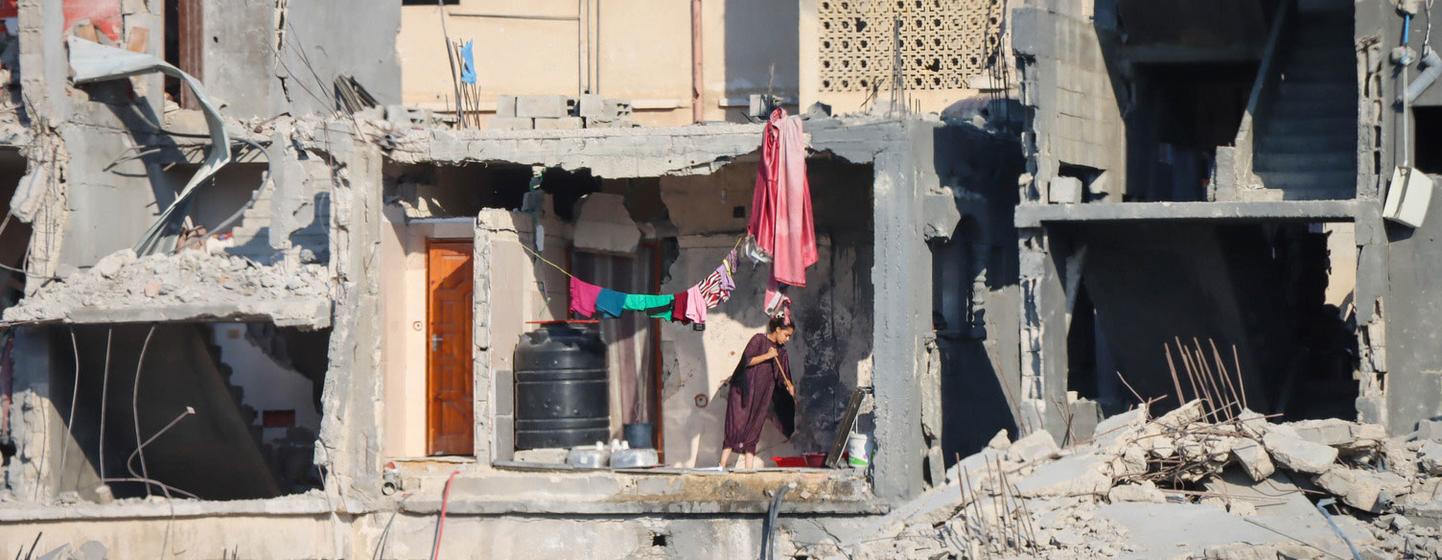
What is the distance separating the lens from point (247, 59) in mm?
19562

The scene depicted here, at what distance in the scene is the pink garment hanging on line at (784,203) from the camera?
1493 centimetres

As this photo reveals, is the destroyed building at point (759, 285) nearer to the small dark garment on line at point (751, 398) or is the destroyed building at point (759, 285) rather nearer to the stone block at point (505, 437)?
the stone block at point (505, 437)

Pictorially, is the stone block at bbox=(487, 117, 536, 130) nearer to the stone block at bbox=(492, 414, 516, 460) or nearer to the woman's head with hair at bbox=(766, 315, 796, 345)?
the stone block at bbox=(492, 414, 516, 460)

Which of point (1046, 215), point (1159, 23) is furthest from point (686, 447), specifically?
point (1159, 23)

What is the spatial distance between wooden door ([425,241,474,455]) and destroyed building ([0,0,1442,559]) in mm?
35

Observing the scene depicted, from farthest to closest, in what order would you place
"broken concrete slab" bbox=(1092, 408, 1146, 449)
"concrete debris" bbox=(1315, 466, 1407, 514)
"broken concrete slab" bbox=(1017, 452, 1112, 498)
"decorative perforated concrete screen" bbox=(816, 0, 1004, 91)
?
"decorative perforated concrete screen" bbox=(816, 0, 1004, 91) < "broken concrete slab" bbox=(1092, 408, 1146, 449) < "broken concrete slab" bbox=(1017, 452, 1112, 498) < "concrete debris" bbox=(1315, 466, 1407, 514)

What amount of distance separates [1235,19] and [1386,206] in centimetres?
256

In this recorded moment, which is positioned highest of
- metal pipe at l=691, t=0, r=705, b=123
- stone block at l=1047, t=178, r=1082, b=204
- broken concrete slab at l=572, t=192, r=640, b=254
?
metal pipe at l=691, t=0, r=705, b=123

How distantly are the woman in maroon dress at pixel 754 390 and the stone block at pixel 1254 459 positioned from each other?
3.67 meters

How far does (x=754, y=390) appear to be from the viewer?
15.5 m

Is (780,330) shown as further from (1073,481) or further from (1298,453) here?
(1298,453)

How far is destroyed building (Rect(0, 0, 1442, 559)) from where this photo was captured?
14.7m

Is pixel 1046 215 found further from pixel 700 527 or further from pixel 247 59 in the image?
pixel 247 59

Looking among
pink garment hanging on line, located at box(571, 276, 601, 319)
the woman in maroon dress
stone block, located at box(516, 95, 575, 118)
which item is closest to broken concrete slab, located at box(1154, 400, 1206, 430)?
the woman in maroon dress
